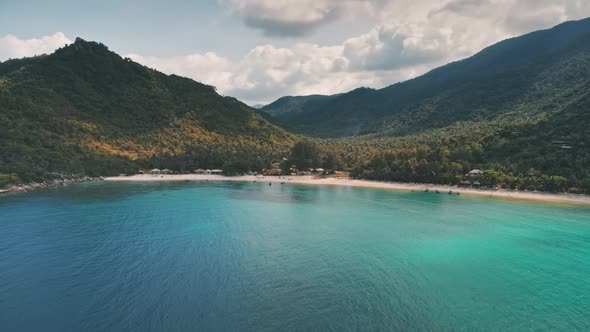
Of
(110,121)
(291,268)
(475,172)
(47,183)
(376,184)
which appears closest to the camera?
(291,268)

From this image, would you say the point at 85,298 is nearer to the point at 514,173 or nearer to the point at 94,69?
the point at 514,173

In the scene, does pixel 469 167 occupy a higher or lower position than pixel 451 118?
lower

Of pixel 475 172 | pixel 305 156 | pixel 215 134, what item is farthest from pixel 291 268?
pixel 215 134

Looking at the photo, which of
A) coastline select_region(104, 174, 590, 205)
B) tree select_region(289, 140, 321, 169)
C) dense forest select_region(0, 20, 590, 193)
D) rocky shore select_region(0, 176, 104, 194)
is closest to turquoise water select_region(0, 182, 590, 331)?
coastline select_region(104, 174, 590, 205)

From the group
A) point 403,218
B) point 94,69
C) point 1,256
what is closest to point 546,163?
point 403,218

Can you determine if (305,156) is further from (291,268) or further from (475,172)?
(291,268)
